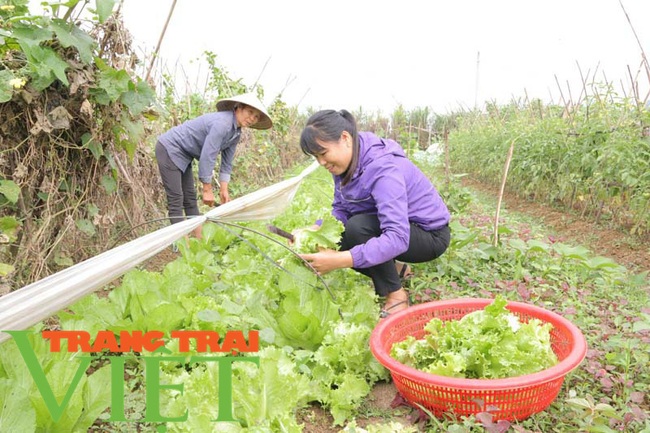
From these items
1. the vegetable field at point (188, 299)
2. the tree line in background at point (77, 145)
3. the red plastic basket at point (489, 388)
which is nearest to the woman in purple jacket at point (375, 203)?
the vegetable field at point (188, 299)

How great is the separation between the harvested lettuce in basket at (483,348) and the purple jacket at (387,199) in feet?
1.53

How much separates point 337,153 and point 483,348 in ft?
3.81

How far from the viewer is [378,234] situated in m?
2.74

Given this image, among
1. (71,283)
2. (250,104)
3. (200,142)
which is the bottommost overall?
(71,283)

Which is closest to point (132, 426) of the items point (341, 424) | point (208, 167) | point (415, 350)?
point (341, 424)

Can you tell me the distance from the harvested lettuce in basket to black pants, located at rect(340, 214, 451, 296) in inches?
27.6

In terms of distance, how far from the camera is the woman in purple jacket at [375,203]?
2.43 meters

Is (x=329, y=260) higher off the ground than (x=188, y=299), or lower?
higher

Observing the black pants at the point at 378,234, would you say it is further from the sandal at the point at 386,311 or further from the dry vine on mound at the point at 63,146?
the dry vine on mound at the point at 63,146

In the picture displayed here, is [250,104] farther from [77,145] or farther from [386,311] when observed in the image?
[386,311]

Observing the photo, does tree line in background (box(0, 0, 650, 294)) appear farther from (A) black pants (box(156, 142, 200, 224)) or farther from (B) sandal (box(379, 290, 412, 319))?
(B) sandal (box(379, 290, 412, 319))

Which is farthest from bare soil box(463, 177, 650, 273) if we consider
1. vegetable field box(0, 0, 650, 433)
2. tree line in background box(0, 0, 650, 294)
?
vegetable field box(0, 0, 650, 433)

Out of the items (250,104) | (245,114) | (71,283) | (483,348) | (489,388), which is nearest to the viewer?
(71,283)

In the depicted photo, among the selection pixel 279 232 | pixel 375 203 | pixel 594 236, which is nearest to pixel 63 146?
pixel 279 232
